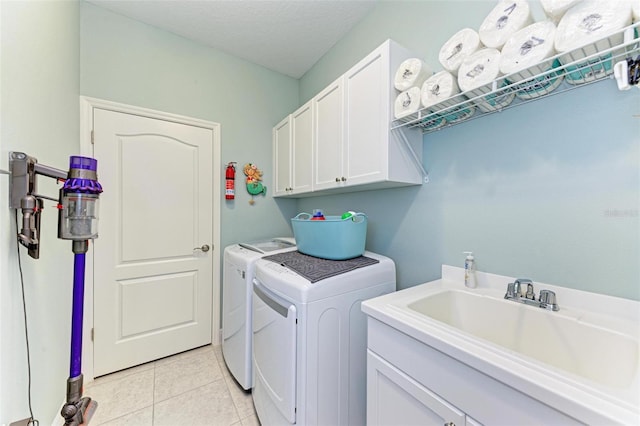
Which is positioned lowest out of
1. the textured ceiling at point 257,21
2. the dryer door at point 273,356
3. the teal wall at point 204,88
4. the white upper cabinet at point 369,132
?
the dryer door at point 273,356

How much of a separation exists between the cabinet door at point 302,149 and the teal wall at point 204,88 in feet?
1.77

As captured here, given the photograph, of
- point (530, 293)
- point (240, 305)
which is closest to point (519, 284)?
→ point (530, 293)

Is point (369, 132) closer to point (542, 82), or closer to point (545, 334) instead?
point (542, 82)

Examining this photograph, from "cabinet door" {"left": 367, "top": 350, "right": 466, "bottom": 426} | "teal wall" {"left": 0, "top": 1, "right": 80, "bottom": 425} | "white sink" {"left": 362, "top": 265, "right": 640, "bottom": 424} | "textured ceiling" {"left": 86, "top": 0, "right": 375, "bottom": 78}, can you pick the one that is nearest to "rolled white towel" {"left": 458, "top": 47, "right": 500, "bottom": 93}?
"white sink" {"left": 362, "top": 265, "right": 640, "bottom": 424}

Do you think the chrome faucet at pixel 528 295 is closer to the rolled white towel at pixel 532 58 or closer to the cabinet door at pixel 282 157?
the rolled white towel at pixel 532 58

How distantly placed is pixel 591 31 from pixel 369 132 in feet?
2.98

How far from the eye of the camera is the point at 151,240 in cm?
215

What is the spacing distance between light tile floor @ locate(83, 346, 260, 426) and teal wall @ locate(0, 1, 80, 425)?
369 millimetres

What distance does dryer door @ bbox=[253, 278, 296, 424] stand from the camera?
120cm

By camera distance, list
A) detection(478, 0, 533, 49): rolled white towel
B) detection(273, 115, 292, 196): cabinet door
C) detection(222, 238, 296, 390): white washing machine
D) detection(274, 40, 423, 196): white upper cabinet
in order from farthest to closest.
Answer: detection(273, 115, 292, 196): cabinet door → detection(222, 238, 296, 390): white washing machine → detection(274, 40, 423, 196): white upper cabinet → detection(478, 0, 533, 49): rolled white towel

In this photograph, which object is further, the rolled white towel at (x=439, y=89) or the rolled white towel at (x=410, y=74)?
the rolled white towel at (x=410, y=74)

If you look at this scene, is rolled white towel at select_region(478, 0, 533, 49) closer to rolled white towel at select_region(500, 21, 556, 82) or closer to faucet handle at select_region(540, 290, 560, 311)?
rolled white towel at select_region(500, 21, 556, 82)

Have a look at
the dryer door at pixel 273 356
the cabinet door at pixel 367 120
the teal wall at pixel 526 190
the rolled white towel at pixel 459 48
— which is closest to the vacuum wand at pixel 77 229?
the dryer door at pixel 273 356

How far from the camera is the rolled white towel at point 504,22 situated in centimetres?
94
